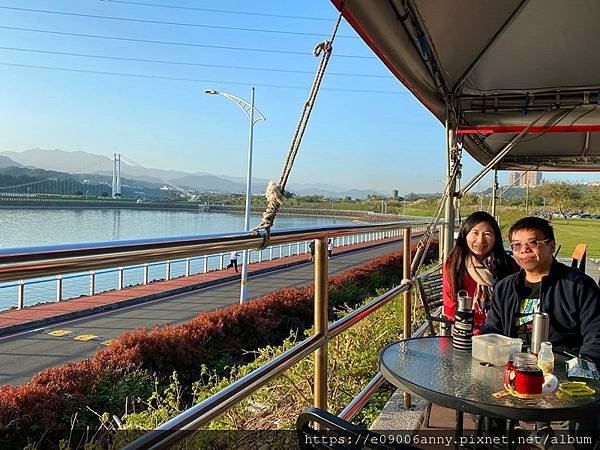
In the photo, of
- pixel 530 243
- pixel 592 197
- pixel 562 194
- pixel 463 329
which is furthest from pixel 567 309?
pixel 562 194

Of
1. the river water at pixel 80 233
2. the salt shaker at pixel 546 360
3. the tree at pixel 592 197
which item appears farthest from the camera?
the tree at pixel 592 197

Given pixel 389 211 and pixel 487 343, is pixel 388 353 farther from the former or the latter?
pixel 389 211

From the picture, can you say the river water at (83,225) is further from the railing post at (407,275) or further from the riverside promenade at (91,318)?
the railing post at (407,275)

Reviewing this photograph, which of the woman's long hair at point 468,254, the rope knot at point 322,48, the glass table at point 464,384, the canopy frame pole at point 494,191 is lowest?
the glass table at point 464,384

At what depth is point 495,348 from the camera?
184 cm

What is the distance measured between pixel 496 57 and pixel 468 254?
1.52 m

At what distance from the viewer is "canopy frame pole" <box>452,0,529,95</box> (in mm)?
3176

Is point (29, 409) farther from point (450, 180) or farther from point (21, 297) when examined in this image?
point (450, 180)

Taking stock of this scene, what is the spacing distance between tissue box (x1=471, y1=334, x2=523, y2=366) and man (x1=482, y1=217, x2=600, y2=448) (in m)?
0.33

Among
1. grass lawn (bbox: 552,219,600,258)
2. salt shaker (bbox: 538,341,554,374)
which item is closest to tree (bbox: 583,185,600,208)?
grass lawn (bbox: 552,219,600,258)

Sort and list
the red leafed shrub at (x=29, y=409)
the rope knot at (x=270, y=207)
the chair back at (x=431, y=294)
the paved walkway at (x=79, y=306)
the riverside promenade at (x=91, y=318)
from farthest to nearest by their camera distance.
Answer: the red leafed shrub at (x=29, y=409), the chair back at (x=431, y=294), the riverside promenade at (x=91, y=318), the paved walkway at (x=79, y=306), the rope knot at (x=270, y=207)

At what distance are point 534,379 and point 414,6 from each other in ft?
5.60

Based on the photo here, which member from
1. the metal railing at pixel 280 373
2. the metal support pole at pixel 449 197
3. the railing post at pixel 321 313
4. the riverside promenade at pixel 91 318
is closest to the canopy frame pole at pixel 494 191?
the riverside promenade at pixel 91 318

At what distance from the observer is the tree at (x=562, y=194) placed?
19.5 metres
